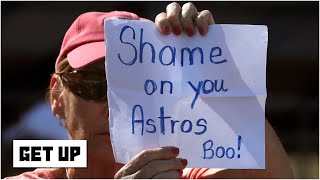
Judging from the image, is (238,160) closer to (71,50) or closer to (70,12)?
(71,50)

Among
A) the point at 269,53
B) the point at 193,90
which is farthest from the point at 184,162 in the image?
the point at 269,53

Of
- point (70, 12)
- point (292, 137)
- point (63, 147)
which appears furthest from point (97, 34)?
point (292, 137)

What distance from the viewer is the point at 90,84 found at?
2254 mm

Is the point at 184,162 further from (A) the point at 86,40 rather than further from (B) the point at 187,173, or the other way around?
(A) the point at 86,40

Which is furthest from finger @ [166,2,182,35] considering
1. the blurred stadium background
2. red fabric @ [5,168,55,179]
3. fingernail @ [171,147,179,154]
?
the blurred stadium background

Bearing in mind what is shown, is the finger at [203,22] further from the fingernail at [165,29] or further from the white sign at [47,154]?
the white sign at [47,154]

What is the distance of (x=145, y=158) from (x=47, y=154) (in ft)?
2.33

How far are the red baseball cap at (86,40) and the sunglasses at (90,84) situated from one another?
0.03 metres

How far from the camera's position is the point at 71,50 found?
2.37 m

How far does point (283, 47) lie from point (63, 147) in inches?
167

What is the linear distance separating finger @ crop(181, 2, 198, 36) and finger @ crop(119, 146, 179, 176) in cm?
29

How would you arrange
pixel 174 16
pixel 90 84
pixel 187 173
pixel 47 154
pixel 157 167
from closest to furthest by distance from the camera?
pixel 157 167
pixel 174 16
pixel 90 84
pixel 187 173
pixel 47 154

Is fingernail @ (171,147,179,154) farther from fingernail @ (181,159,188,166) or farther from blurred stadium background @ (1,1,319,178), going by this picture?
blurred stadium background @ (1,1,319,178)

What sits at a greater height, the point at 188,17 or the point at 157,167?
the point at 188,17
